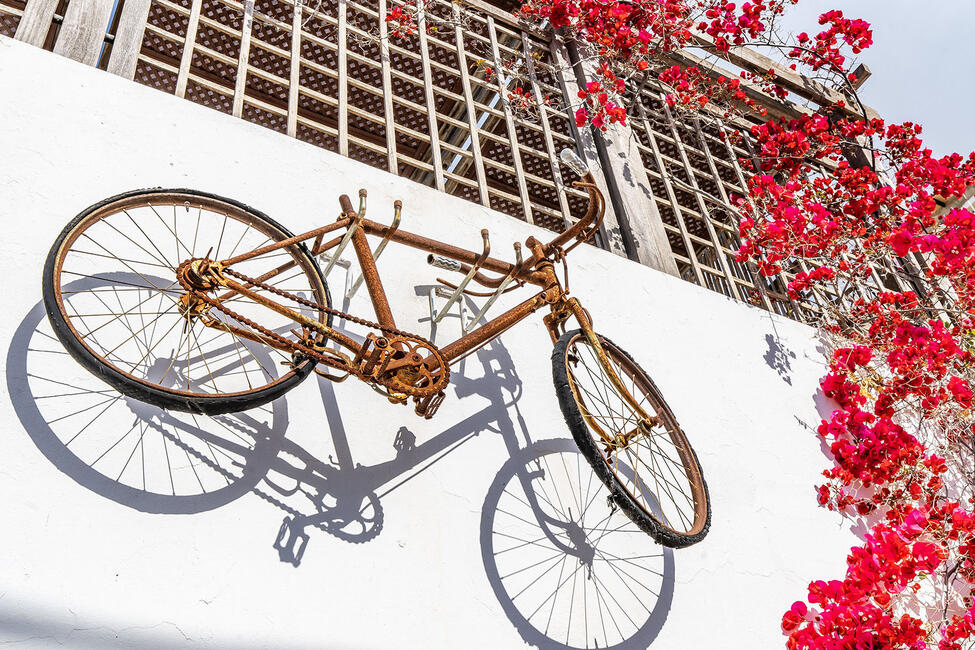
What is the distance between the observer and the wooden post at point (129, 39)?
8.41ft

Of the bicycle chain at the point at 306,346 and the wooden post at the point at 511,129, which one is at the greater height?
the wooden post at the point at 511,129

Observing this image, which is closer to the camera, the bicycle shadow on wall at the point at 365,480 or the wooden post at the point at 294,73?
the bicycle shadow on wall at the point at 365,480

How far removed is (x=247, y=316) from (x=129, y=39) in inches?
51.5

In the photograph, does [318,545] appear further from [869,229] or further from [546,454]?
[869,229]

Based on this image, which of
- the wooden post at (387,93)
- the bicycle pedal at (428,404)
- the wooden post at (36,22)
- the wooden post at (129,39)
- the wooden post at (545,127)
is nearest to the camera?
the bicycle pedal at (428,404)

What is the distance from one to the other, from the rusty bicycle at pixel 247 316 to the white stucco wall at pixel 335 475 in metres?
0.13

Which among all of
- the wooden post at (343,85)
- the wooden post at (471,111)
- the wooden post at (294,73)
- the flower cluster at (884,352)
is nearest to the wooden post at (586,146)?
the wooden post at (471,111)

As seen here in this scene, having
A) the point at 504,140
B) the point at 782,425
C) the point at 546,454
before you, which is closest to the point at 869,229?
the point at 782,425

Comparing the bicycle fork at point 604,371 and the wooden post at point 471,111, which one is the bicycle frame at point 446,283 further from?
the wooden post at point 471,111

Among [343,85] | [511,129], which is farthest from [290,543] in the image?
[511,129]

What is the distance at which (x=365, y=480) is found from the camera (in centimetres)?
208

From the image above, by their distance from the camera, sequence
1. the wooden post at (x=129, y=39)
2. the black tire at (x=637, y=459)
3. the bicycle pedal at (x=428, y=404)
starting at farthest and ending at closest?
the wooden post at (x=129, y=39), the bicycle pedal at (x=428, y=404), the black tire at (x=637, y=459)

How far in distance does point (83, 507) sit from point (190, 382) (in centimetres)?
42

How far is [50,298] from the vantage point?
1.57 meters
